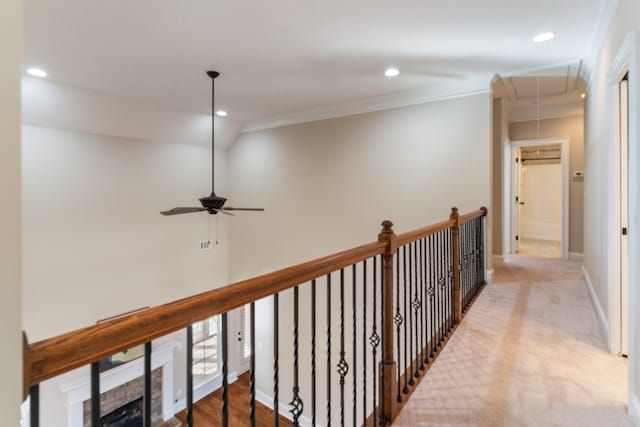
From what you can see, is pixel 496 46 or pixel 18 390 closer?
pixel 18 390

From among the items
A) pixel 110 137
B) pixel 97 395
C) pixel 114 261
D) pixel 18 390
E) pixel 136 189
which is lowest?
pixel 114 261

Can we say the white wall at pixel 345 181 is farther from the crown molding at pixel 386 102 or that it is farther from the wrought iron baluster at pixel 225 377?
the wrought iron baluster at pixel 225 377

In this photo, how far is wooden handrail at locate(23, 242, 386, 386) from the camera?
2.10 ft

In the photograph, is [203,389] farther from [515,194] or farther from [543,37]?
[543,37]

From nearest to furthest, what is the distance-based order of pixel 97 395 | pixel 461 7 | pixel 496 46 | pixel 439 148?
pixel 97 395, pixel 461 7, pixel 496 46, pixel 439 148

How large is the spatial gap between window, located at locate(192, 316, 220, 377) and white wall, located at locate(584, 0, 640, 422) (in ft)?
20.1

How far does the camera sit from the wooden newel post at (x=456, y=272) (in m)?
3.11

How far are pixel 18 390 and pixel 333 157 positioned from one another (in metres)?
5.01

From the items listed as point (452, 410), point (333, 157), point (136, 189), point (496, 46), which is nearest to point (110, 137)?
point (136, 189)

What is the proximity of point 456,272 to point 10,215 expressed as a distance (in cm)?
319

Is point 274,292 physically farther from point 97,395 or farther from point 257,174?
point 257,174

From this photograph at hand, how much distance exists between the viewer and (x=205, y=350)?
23.0ft

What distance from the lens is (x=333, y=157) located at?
5391mm

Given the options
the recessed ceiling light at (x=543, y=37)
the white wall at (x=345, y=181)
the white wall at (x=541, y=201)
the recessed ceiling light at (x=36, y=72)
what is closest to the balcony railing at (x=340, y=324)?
the white wall at (x=345, y=181)
